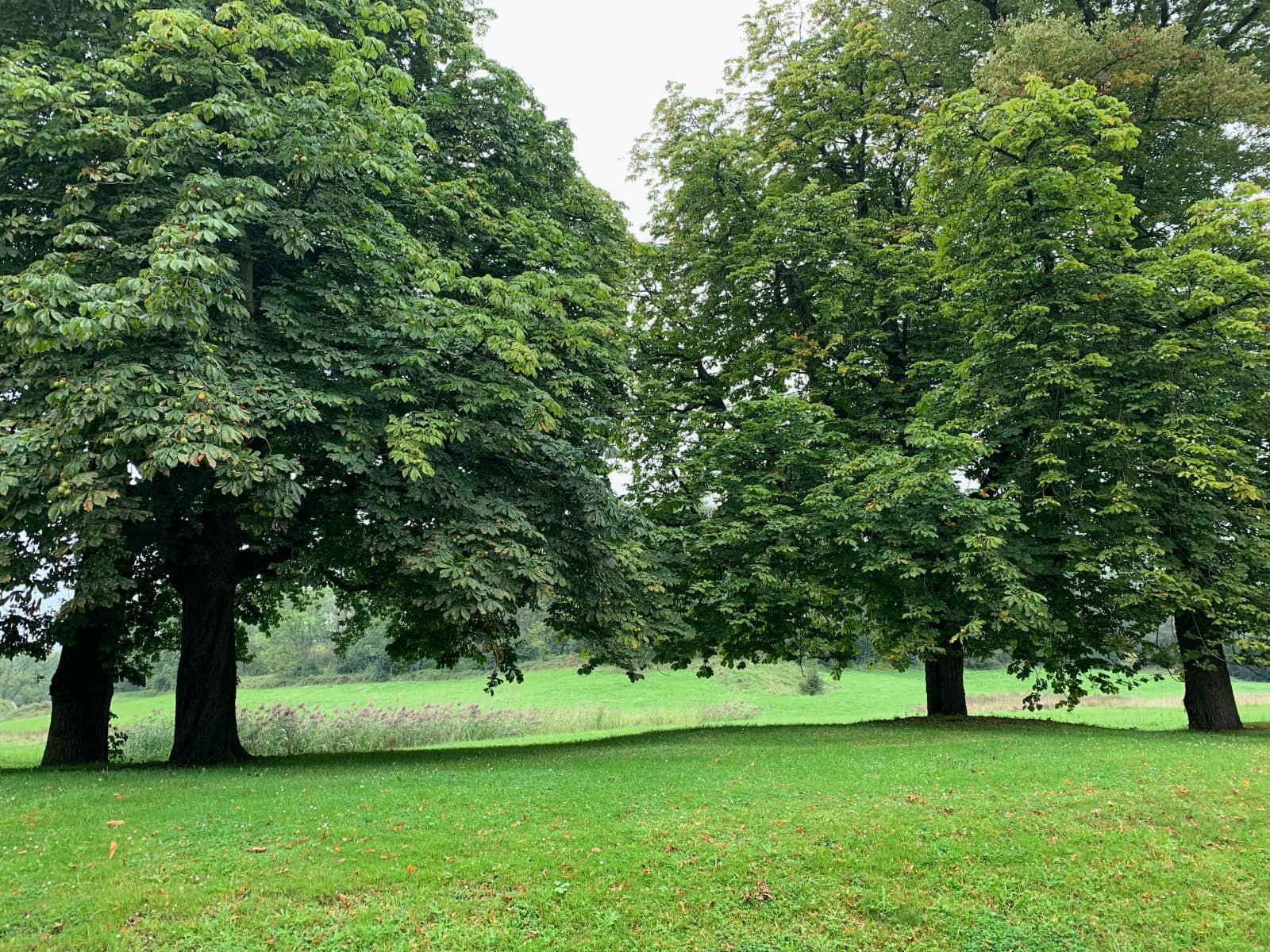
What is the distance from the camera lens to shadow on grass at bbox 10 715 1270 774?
13.1 metres

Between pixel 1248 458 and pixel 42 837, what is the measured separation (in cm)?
1897

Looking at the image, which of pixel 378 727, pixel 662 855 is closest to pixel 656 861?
pixel 662 855

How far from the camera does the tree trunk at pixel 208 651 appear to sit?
42.3 ft

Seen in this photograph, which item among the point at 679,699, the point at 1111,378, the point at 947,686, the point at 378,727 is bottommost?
the point at 679,699

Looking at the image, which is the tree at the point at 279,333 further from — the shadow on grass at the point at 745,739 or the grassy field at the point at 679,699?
the grassy field at the point at 679,699

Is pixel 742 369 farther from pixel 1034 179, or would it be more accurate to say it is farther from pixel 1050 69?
pixel 1050 69

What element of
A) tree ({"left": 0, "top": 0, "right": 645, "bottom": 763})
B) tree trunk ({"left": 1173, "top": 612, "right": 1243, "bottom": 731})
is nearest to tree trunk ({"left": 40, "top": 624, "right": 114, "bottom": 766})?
tree ({"left": 0, "top": 0, "right": 645, "bottom": 763})

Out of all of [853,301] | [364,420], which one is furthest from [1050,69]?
[364,420]

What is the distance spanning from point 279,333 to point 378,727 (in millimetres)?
A: 14189

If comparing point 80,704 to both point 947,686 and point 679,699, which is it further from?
point 679,699

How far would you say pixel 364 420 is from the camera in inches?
434

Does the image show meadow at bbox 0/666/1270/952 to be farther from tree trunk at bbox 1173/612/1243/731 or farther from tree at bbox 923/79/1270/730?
Result: tree at bbox 923/79/1270/730

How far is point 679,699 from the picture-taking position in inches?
1582

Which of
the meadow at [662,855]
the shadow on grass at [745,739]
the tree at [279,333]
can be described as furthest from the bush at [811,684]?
the tree at [279,333]
